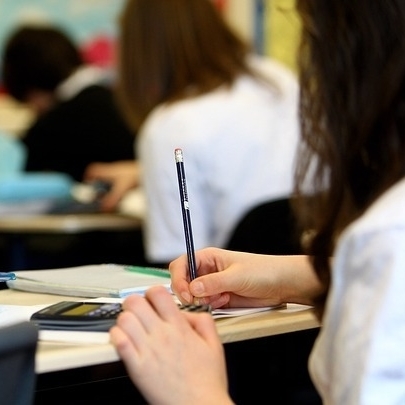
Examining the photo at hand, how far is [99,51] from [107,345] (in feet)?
12.6

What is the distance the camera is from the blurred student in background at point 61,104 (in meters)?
3.80

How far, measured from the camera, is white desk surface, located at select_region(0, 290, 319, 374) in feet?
3.22

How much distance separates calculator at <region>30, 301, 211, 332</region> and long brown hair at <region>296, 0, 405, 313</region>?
0.76ft

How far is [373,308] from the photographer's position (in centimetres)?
82

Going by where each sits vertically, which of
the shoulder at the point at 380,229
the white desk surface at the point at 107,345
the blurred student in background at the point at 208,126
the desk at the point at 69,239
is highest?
the blurred student in background at the point at 208,126

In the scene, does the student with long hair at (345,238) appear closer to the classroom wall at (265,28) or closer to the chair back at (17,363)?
the chair back at (17,363)

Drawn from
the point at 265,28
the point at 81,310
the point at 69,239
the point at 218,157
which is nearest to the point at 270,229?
the point at 218,157

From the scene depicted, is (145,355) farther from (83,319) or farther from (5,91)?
(5,91)

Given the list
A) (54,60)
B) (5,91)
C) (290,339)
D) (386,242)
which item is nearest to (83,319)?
(386,242)

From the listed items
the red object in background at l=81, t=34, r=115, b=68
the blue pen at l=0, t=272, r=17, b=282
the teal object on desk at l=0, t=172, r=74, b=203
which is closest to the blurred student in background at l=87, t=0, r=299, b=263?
the teal object on desk at l=0, t=172, r=74, b=203

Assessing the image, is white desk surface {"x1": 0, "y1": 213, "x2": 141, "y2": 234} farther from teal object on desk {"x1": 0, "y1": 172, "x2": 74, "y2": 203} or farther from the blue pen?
the blue pen

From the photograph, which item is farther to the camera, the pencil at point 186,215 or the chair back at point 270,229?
the chair back at point 270,229

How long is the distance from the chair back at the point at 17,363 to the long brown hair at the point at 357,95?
30 cm

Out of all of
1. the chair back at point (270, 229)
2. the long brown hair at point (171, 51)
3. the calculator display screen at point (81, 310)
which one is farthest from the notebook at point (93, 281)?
the long brown hair at point (171, 51)
